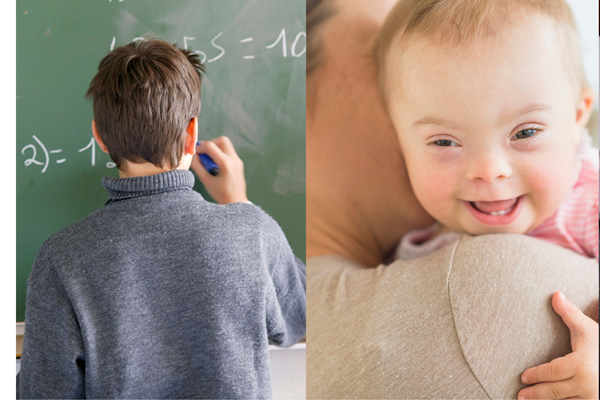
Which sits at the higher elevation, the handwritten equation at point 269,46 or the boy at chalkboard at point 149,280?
the handwritten equation at point 269,46

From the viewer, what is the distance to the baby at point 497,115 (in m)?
0.65

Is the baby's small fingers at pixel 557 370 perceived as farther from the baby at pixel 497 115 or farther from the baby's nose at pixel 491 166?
the baby's nose at pixel 491 166

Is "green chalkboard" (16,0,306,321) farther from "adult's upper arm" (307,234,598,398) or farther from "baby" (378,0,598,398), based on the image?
"adult's upper arm" (307,234,598,398)

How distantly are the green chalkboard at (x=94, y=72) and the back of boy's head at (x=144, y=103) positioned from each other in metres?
0.12

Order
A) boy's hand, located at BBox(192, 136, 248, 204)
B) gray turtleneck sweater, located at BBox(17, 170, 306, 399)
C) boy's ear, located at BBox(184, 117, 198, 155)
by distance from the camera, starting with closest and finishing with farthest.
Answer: gray turtleneck sweater, located at BBox(17, 170, 306, 399) < boy's ear, located at BBox(184, 117, 198, 155) < boy's hand, located at BBox(192, 136, 248, 204)

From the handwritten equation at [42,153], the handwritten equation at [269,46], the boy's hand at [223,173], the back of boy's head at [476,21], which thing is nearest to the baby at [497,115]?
the back of boy's head at [476,21]

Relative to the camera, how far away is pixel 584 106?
70 centimetres

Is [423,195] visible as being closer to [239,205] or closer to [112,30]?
[239,205]

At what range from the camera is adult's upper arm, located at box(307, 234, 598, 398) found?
0.66m

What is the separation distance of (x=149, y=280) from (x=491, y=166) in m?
0.58

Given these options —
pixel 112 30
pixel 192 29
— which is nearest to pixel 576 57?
pixel 192 29

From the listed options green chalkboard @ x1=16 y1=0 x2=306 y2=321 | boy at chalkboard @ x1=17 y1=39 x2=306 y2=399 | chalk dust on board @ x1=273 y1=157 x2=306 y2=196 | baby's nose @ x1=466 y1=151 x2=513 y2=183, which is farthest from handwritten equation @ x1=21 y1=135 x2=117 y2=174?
baby's nose @ x1=466 y1=151 x2=513 y2=183

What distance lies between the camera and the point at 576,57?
68 centimetres

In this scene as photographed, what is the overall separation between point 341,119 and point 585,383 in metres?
0.60
